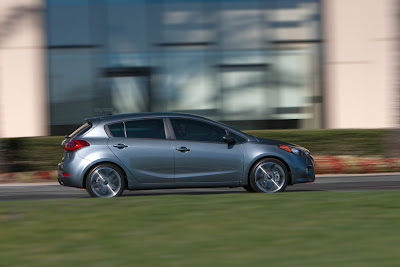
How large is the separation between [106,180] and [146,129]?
99 centimetres

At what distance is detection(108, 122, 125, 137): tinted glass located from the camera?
386 inches

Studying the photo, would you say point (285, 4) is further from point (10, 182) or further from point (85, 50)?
point (10, 182)

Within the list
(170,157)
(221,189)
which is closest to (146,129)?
(170,157)

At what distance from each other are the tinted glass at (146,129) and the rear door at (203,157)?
21cm

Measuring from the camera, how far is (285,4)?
18375 millimetres

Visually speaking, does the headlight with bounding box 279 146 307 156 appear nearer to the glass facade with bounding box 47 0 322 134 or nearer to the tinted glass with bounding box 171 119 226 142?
the tinted glass with bounding box 171 119 226 142

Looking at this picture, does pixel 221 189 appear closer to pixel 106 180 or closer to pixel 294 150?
pixel 294 150

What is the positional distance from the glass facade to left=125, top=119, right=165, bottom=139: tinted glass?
316 inches

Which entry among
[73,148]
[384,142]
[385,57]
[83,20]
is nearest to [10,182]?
[73,148]

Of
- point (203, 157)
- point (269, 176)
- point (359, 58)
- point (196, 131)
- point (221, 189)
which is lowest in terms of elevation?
point (221, 189)

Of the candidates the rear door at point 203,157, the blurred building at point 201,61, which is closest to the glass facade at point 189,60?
the blurred building at point 201,61

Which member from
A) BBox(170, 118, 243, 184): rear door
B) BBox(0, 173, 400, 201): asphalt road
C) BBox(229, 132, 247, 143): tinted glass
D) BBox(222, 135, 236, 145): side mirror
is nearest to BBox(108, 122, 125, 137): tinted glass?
BBox(170, 118, 243, 184): rear door

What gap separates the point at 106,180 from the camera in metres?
9.69

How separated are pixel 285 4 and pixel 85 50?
5801 millimetres
